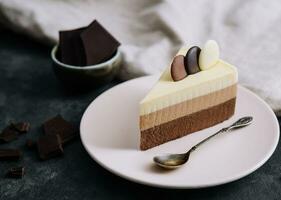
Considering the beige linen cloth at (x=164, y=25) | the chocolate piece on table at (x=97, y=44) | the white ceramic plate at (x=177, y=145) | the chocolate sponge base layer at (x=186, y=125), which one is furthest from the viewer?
the beige linen cloth at (x=164, y=25)

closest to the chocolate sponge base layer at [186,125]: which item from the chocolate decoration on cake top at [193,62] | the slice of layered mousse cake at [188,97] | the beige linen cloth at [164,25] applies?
the slice of layered mousse cake at [188,97]

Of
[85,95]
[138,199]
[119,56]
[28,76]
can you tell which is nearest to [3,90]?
[28,76]

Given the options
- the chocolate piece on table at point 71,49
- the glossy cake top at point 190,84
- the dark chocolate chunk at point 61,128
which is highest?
the glossy cake top at point 190,84

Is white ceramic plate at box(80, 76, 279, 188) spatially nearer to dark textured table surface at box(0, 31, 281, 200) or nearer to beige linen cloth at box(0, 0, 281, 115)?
dark textured table surface at box(0, 31, 281, 200)

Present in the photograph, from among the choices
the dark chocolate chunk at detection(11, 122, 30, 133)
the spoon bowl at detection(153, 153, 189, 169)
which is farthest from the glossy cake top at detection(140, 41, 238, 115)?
the dark chocolate chunk at detection(11, 122, 30, 133)

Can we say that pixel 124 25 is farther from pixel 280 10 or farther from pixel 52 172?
pixel 52 172

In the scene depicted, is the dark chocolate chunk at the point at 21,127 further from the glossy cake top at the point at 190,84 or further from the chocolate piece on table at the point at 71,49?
the glossy cake top at the point at 190,84

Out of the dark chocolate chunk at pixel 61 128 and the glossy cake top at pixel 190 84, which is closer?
the glossy cake top at pixel 190 84
